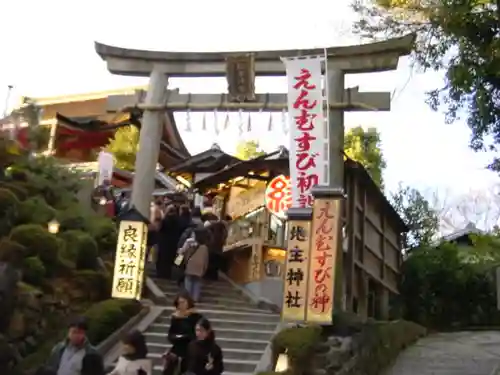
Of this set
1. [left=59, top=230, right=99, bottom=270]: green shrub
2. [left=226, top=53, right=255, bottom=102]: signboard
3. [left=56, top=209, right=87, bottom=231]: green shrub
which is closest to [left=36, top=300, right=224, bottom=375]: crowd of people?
[left=59, top=230, right=99, bottom=270]: green shrub

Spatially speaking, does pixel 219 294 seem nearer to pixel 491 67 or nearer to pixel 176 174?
pixel 491 67

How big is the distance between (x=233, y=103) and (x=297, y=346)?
20.8 ft

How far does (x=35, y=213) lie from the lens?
1361cm

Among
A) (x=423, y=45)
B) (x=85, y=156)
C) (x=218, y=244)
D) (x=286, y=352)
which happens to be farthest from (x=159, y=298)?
(x=85, y=156)

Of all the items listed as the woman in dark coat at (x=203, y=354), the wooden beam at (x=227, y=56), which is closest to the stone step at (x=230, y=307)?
the wooden beam at (x=227, y=56)

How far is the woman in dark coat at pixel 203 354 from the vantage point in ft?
24.2

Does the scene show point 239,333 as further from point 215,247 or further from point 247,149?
point 247,149

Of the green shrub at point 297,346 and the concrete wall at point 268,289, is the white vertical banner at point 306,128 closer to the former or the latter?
the green shrub at point 297,346

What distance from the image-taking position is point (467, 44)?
12453 mm

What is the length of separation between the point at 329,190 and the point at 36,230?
19.1 feet

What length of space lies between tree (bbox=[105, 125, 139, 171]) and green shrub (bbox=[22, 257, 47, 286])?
16472 mm

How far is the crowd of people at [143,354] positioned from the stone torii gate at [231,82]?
504cm

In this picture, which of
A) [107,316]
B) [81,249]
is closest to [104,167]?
[81,249]

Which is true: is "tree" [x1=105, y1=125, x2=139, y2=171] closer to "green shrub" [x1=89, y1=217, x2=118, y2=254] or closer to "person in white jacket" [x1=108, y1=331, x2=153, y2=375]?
"green shrub" [x1=89, y1=217, x2=118, y2=254]
